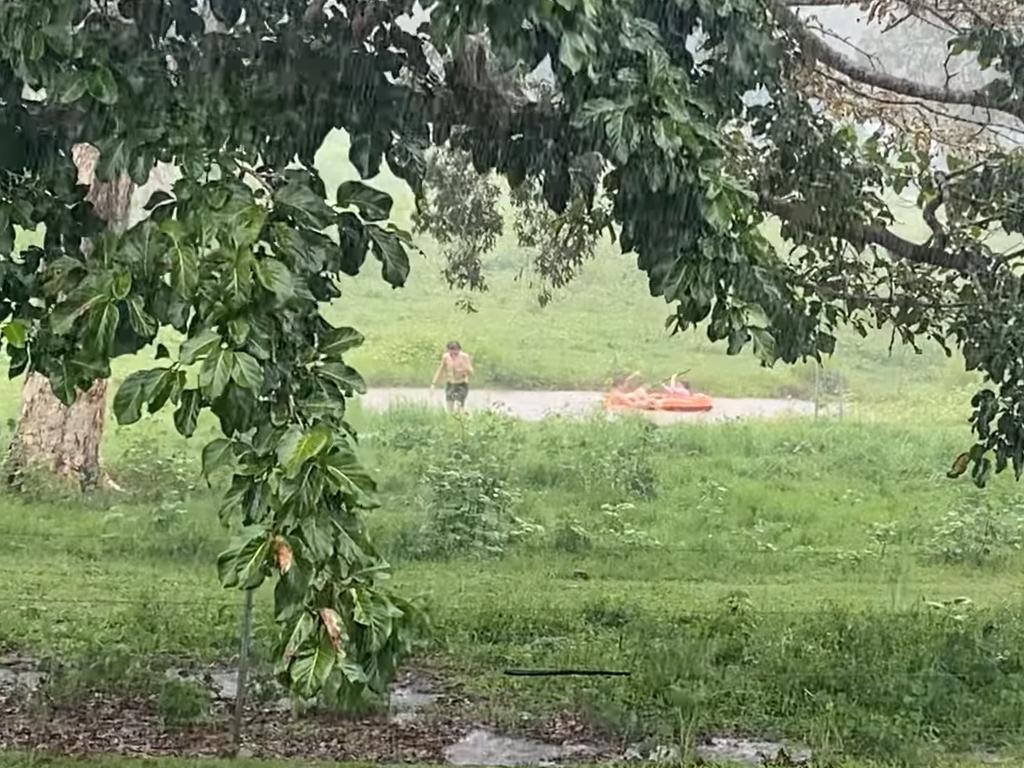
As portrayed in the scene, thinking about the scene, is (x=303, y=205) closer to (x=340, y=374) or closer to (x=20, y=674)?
(x=340, y=374)

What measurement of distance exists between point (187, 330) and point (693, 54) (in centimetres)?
111

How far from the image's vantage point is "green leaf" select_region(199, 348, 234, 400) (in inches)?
61.1

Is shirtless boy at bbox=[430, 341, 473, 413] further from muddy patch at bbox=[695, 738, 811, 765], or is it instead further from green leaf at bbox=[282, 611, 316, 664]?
green leaf at bbox=[282, 611, 316, 664]

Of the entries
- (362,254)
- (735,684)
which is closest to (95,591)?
(735,684)

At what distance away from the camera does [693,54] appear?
93.4 inches

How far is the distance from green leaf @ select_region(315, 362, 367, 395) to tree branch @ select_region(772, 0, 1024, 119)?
221cm

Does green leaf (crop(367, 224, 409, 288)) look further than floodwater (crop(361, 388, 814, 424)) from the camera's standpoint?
No

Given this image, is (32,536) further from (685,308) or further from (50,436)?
(685,308)

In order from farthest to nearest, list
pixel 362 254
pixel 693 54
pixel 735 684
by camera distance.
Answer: pixel 735 684
pixel 693 54
pixel 362 254

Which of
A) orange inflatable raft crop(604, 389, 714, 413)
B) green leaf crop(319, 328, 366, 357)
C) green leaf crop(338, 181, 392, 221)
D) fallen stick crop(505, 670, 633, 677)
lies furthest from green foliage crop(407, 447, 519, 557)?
green leaf crop(319, 328, 366, 357)

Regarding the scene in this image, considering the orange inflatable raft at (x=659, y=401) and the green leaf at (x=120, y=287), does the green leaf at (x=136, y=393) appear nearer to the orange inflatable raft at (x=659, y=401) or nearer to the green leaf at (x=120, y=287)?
the green leaf at (x=120, y=287)

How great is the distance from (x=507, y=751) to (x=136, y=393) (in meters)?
2.07

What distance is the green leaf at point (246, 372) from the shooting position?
1.56 m

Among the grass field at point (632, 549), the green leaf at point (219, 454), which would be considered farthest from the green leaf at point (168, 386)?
the grass field at point (632, 549)
